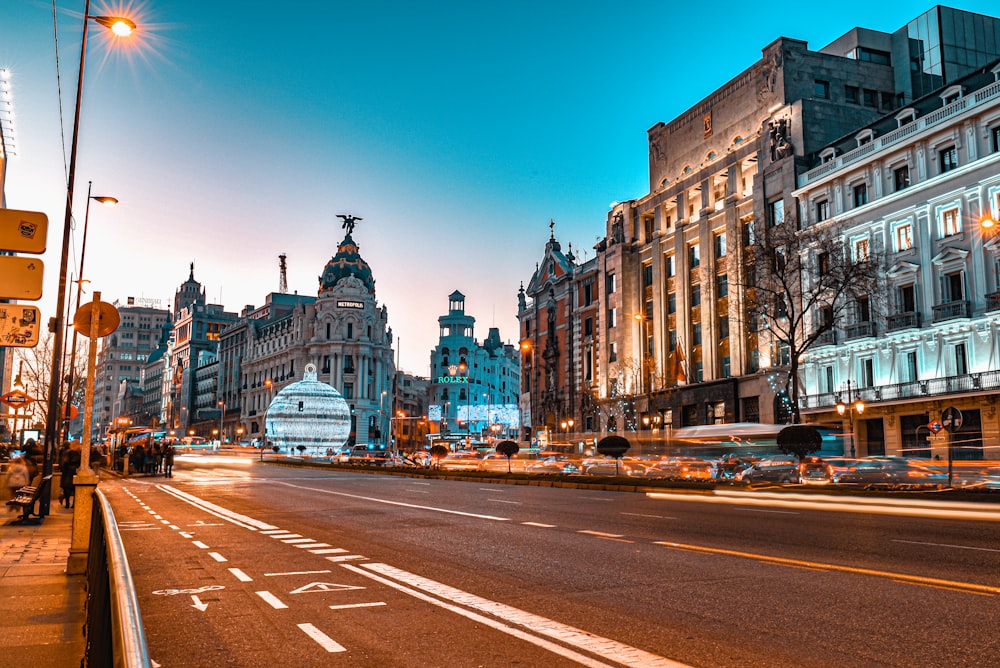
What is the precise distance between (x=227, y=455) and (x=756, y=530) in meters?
87.0

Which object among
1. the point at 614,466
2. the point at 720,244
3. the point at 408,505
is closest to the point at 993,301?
the point at 614,466

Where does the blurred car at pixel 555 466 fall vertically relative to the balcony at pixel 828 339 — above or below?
below

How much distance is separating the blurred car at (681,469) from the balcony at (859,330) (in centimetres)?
1572

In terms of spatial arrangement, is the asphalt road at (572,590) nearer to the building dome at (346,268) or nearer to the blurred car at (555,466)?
the blurred car at (555,466)

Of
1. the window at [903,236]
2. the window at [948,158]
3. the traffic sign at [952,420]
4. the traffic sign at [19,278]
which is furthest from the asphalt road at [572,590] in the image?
the window at [903,236]

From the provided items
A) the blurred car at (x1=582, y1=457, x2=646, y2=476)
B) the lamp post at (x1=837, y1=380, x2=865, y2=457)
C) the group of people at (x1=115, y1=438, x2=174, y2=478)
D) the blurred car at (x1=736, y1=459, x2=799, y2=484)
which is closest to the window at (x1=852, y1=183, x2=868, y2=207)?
the lamp post at (x1=837, y1=380, x2=865, y2=457)

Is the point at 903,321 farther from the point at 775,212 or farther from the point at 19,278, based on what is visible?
the point at 19,278

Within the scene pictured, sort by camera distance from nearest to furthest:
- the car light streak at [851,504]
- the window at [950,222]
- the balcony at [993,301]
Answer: the car light streak at [851,504], the balcony at [993,301], the window at [950,222]

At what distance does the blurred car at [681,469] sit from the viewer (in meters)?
34.9

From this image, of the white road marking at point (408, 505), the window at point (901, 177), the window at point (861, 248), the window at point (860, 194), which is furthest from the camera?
the window at point (860, 194)

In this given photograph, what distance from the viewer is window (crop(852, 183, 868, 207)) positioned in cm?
4822

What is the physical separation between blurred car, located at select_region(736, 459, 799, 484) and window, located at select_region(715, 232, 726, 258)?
32.2 metres

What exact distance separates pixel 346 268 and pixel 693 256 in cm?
8677

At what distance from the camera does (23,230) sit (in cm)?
878
